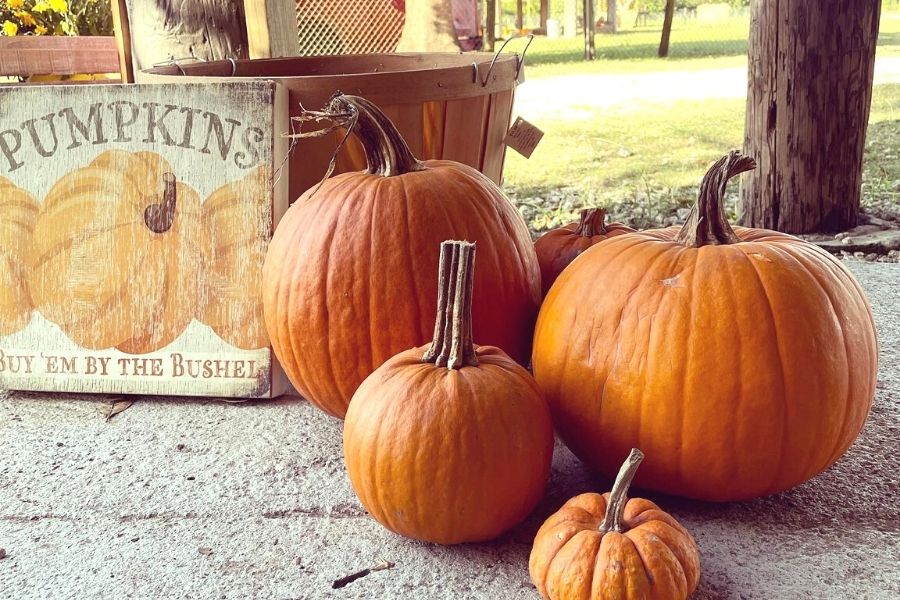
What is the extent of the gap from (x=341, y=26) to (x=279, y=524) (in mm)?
8721

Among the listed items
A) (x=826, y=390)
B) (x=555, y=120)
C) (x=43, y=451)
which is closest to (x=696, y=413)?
(x=826, y=390)

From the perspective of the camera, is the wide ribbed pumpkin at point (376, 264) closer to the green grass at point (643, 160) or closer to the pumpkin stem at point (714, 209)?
the pumpkin stem at point (714, 209)

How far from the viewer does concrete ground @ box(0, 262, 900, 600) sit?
158 centimetres

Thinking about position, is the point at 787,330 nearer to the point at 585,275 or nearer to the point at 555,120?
the point at 585,275

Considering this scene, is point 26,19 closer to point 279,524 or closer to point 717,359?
point 279,524

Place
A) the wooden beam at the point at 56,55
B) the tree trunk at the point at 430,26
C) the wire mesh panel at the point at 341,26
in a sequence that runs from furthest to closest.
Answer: the tree trunk at the point at 430,26 < the wire mesh panel at the point at 341,26 < the wooden beam at the point at 56,55

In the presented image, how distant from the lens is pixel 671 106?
8875 mm

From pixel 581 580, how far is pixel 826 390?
0.63m

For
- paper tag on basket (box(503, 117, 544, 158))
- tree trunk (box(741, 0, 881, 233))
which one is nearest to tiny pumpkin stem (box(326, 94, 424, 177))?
paper tag on basket (box(503, 117, 544, 158))

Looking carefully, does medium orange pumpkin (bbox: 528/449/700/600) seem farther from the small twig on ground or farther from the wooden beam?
the wooden beam

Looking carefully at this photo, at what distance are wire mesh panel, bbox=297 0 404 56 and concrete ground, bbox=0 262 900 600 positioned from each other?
299 inches

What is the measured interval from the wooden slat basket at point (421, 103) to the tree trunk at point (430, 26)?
7407mm

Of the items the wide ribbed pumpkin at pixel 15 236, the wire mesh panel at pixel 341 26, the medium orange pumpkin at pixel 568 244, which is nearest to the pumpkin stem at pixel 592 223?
the medium orange pumpkin at pixel 568 244

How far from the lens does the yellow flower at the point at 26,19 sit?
229 inches
